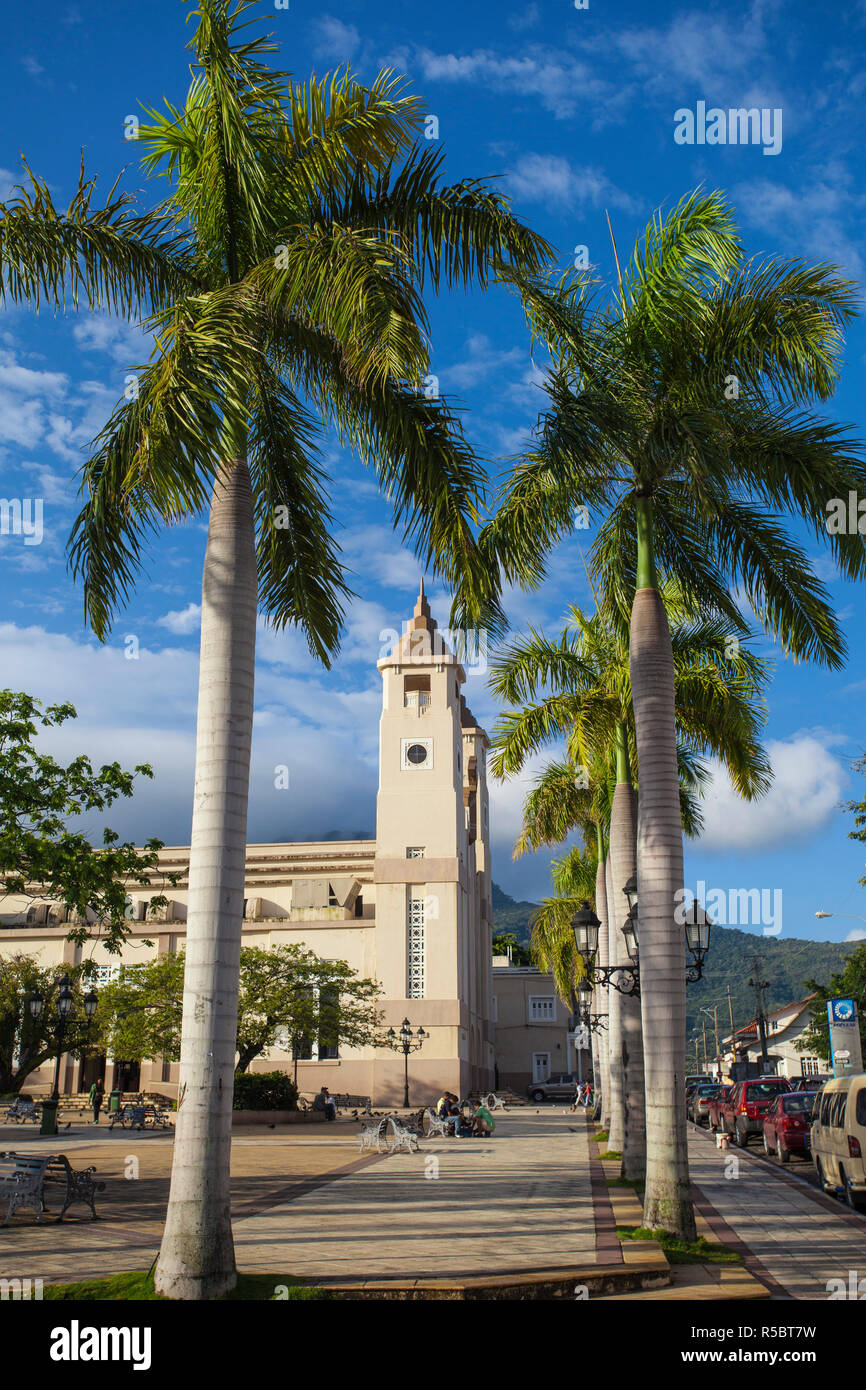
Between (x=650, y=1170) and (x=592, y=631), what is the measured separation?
38.3 feet

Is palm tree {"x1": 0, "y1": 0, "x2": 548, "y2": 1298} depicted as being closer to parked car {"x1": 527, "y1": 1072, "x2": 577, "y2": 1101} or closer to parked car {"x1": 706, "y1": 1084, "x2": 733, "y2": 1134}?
parked car {"x1": 706, "y1": 1084, "x2": 733, "y2": 1134}

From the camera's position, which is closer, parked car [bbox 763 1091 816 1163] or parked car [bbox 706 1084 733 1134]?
parked car [bbox 763 1091 816 1163]

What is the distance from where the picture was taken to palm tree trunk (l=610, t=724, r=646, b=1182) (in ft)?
55.4

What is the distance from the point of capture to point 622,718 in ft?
64.1

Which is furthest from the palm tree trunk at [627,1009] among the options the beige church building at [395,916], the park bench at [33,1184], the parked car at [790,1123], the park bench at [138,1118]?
the beige church building at [395,916]

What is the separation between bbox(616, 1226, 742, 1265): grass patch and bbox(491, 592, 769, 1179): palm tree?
5256 mm

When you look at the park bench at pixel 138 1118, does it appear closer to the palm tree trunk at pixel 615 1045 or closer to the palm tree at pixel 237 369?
the palm tree trunk at pixel 615 1045

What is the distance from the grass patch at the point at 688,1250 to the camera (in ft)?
34.9

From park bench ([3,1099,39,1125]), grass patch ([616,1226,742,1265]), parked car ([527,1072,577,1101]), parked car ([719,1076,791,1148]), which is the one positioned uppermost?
grass patch ([616,1226,742,1265])

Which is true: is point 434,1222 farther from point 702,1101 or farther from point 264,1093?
point 702,1101

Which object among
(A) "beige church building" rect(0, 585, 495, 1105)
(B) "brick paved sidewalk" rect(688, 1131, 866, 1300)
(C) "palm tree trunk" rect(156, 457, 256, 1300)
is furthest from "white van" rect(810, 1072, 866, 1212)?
(A) "beige church building" rect(0, 585, 495, 1105)

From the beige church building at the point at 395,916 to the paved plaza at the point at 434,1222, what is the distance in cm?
2905

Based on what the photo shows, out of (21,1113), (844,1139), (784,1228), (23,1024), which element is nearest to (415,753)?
(23,1024)

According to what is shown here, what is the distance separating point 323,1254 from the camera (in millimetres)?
10703
